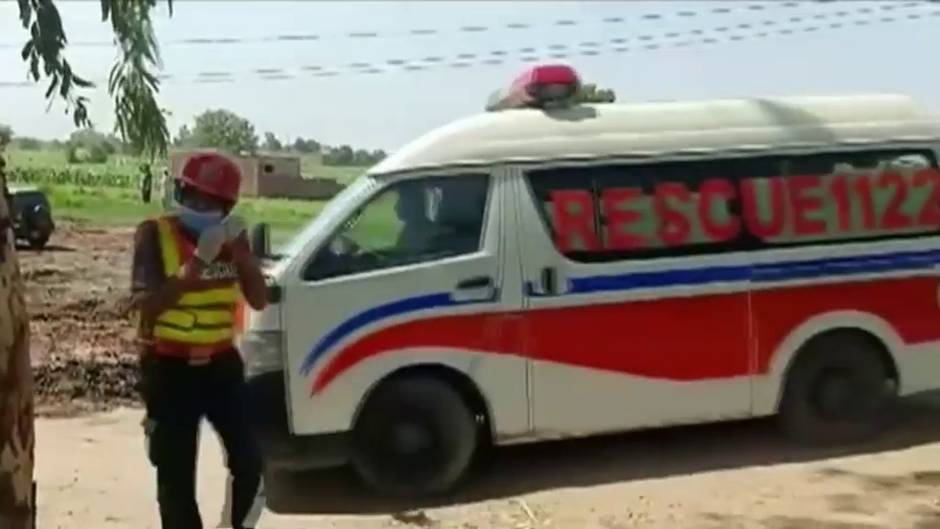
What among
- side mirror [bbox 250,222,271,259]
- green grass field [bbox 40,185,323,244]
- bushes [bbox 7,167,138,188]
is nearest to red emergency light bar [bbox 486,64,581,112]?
side mirror [bbox 250,222,271,259]

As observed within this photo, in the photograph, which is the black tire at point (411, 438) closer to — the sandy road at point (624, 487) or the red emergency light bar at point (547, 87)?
the sandy road at point (624, 487)

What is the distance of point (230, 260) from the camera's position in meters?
5.92

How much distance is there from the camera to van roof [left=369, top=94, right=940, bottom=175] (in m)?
8.63

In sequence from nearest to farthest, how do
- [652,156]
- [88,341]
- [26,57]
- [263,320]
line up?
[26,57], [263,320], [652,156], [88,341]

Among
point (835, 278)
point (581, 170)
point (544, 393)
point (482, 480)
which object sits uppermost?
point (581, 170)

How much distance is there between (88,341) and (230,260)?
10712 mm

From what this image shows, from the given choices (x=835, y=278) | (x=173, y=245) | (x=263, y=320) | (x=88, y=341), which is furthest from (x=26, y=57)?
(x=88, y=341)

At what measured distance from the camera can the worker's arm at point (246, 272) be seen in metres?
5.92

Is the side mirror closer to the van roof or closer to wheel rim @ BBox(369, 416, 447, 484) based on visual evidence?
the van roof

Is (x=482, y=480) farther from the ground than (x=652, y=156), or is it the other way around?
(x=652, y=156)

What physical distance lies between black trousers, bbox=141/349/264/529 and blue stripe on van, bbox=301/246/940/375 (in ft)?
7.18

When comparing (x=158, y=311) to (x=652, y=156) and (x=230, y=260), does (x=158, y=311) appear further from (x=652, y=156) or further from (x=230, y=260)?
(x=652, y=156)

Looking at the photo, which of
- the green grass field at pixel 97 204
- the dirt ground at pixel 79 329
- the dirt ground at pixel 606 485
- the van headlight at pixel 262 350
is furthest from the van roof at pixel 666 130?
the green grass field at pixel 97 204

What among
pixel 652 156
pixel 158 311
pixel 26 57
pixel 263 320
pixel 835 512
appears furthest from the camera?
pixel 652 156
